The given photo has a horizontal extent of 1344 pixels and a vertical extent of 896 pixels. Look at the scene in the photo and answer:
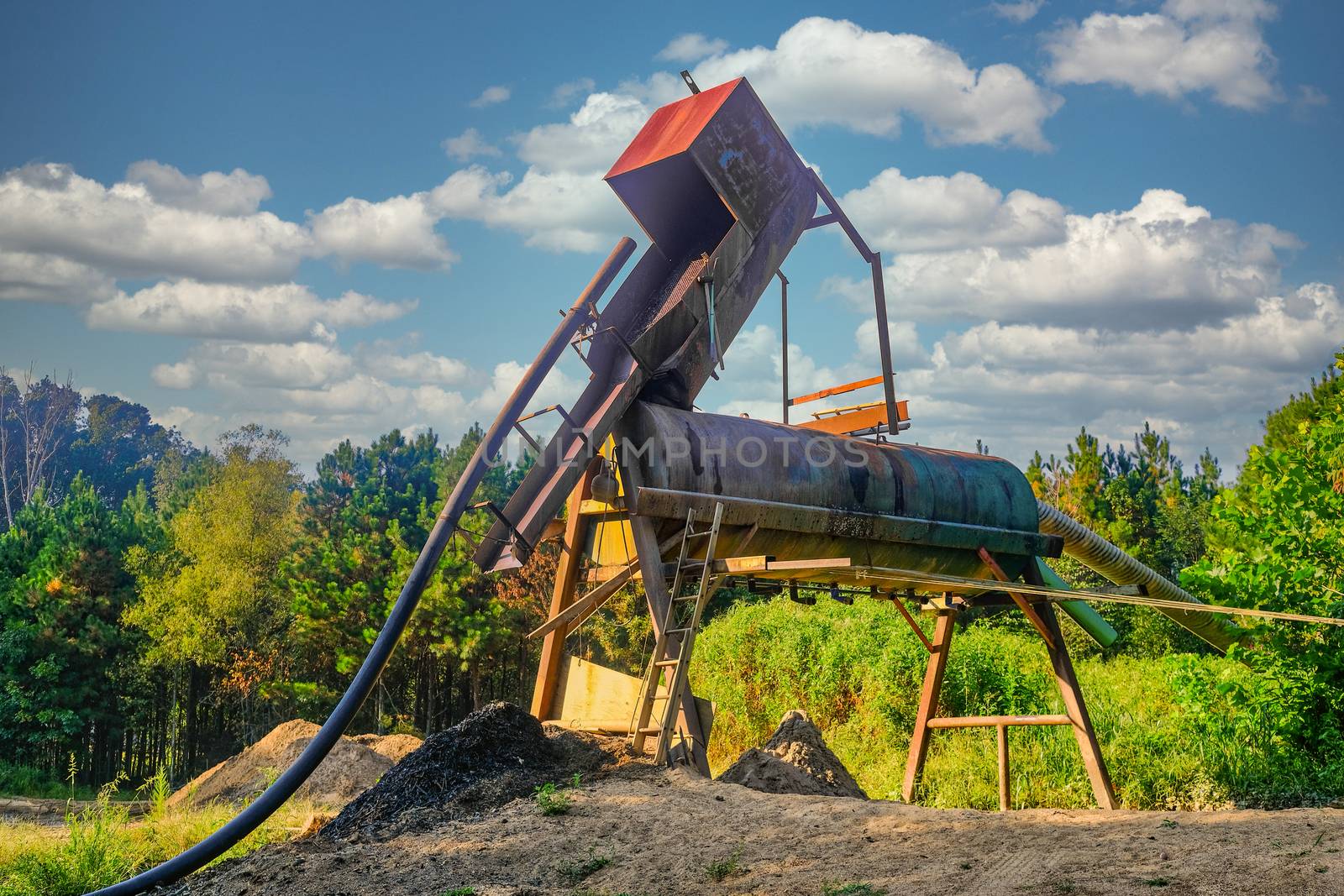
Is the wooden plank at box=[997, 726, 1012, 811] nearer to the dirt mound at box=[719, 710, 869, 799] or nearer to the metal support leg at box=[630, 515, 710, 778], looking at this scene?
the dirt mound at box=[719, 710, 869, 799]

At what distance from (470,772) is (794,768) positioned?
2542 mm

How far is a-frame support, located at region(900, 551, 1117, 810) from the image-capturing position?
34.0 feet

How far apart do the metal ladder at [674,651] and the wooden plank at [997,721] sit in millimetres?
3460

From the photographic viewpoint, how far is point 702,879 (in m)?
6.03

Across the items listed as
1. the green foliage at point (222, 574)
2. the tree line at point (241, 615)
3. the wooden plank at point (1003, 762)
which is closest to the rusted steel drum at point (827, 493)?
the wooden plank at point (1003, 762)

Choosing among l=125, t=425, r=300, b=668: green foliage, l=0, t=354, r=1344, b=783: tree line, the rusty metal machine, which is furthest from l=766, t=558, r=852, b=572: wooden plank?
l=125, t=425, r=300, b=668: green foliage

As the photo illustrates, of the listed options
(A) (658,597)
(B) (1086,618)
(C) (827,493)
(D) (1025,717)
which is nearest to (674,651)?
(A) (658,597)

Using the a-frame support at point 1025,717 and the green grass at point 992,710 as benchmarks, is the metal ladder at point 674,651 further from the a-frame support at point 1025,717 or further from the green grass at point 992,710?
the green grass at point 992,710

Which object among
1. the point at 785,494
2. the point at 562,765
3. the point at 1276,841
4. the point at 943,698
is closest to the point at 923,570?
the point at 785,494

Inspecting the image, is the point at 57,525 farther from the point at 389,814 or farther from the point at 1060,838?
the point at 1060,838

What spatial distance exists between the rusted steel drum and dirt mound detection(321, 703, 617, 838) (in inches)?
67.9

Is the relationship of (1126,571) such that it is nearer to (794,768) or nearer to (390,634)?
(794,768)

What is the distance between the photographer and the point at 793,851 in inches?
251

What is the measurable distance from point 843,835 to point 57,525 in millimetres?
27163
